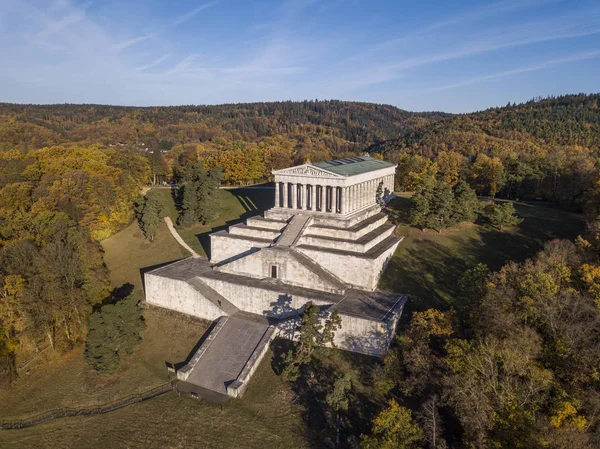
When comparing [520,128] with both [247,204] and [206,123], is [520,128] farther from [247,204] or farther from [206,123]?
[206,123]

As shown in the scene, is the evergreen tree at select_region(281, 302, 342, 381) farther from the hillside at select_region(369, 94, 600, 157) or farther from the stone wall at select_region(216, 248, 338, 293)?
the hillside at select_region(369, 94, 600, 157)

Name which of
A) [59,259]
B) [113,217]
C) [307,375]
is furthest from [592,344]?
[113,217]

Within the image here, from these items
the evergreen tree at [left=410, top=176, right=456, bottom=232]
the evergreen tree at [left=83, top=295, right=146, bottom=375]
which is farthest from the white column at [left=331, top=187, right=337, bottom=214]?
the evergreen tree at [left=83, top=295, right=146, bottom=375]

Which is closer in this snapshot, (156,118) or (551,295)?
(551,295)

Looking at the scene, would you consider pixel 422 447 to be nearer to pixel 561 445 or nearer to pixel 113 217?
pixel 561 445

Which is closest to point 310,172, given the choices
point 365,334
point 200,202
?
point 365,334

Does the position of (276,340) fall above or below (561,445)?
below

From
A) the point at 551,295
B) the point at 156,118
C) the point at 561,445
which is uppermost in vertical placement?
the point at 156,118

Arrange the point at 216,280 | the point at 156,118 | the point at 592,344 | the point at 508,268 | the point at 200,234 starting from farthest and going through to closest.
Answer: the point at 156,118 < the point at 200,234 < the point at 216,280 < the point at 508,268 < the point at 592,344
